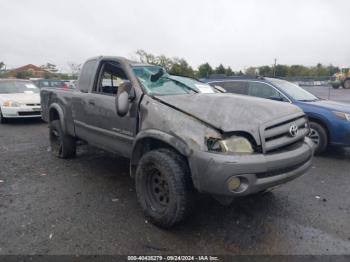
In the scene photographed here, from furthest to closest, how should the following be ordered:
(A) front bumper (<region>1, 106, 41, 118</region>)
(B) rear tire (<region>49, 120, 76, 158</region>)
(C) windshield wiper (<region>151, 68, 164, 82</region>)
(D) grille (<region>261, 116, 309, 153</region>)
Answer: (A) front bumper (<region>1, 106, 41, 118</region>) < (B) rear tire (<region>49, 120, 76, 158</region>) < (C) windshield wiper (<region>151, 68, 164, 82</region>) < (D) grille (<region>261, 116, 309, 153</region>)

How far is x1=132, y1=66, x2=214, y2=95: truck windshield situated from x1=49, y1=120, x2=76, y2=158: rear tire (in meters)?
2.31

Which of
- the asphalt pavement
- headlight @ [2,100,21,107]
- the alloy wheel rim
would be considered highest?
headlight @ [2,100,21,107]

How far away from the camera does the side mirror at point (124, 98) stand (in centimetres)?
337

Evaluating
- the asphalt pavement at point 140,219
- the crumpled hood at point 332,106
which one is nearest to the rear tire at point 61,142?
the asphalt pavement at point 140,219

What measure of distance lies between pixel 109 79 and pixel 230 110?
2194mm

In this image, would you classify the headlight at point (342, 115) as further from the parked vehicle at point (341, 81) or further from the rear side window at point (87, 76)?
the parked vehicle at point (341, 81)

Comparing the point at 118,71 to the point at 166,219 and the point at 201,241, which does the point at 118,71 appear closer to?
the point at 166,219

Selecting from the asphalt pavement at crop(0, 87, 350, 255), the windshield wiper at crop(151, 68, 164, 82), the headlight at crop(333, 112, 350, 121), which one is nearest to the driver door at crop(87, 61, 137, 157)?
the windshield wiper at crop(151, 68, 164, 82)

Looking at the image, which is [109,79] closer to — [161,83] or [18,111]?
[161,83]

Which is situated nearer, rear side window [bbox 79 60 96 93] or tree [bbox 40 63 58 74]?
rear side window [bbox 79 60 96 93]

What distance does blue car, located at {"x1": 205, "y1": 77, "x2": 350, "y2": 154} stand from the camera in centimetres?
552

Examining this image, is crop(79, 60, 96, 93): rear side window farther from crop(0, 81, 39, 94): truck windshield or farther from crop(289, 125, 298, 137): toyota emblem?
crop(0, 81, 39, 94): truck windshield

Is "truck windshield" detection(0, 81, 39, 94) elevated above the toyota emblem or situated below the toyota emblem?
above

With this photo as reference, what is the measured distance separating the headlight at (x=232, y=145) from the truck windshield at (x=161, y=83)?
116 cm
